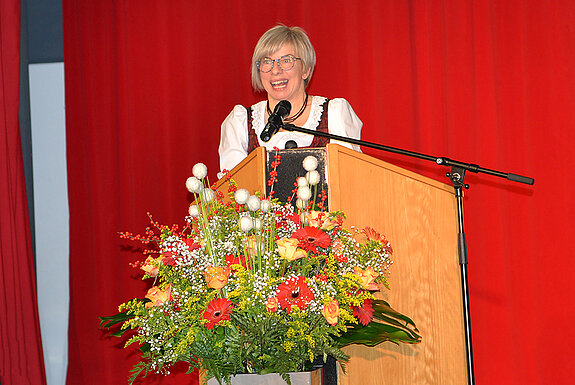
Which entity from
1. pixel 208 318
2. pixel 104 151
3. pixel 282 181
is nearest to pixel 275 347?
pixel 208 318

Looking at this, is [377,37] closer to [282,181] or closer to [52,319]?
[282,181]

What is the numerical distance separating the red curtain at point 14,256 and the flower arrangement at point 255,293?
2.02 metres

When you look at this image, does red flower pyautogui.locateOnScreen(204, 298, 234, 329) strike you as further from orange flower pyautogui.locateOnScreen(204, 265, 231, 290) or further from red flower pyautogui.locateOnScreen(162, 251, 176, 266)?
red flower pyautogui.locateOnScreen(162, 251, 176, 266)

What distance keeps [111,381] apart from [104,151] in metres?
1.29

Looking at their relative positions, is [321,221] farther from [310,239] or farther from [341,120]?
[341,120]

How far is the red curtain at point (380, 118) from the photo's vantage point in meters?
3.22

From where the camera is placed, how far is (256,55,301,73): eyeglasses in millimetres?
2363

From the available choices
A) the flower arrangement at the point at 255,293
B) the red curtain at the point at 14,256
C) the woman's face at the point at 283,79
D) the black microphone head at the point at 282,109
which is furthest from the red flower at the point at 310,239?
the red curtain at the point at 14,256

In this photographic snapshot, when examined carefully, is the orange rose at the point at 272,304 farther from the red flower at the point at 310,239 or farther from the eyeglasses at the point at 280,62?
the eyeglasses at the point at 280,62

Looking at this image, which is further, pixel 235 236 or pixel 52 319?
pixel 52 319

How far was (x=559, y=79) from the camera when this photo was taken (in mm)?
3248

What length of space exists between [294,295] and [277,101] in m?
1.32

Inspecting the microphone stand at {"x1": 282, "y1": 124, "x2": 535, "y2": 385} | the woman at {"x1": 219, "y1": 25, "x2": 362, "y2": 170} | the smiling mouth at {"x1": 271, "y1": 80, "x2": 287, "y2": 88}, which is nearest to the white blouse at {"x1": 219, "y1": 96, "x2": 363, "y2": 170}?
the woman at {"x1": 219, "y1": 25, "x2": 362, "y2": 170}

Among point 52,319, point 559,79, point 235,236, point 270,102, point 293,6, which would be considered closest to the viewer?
point 235,236
